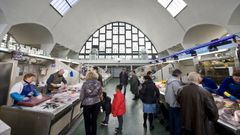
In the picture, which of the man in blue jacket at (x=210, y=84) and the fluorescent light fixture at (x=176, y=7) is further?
the fluorescent light fixture at (x=176, y=7)

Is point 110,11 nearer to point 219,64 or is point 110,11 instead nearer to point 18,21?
point 18,21

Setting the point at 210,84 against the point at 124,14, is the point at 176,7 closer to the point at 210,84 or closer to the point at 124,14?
the point at 124,14

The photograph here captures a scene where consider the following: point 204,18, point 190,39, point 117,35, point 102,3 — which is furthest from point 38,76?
point 117,35

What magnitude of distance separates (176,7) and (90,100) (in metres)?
11.4

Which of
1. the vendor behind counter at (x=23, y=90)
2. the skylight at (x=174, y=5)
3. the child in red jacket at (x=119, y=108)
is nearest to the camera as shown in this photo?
the vendor behind counter at (x=23, y=90)

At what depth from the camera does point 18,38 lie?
9.59 meters

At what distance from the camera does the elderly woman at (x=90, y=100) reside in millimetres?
2064

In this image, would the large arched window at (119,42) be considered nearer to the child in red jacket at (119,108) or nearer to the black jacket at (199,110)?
the child in red jacket at (119,108)

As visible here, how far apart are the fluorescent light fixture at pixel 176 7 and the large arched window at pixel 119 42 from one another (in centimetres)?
901

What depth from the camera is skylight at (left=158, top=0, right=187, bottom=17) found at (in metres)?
9.23

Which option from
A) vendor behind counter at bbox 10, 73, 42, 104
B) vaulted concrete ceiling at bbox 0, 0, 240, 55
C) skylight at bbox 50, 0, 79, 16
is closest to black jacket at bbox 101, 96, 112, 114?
vendor behind counter at bbox 10, 73, 42, 104

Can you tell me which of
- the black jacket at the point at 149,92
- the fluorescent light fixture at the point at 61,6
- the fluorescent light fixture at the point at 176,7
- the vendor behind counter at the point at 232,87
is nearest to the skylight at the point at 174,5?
the fluorescent light fixture at the point at 176,7

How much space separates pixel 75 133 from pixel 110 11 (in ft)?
57.0

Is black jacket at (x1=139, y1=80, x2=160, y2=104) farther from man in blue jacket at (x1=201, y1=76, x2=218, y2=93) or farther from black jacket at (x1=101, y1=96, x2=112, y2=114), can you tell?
man in blue jacket at (x1=201, y1=76, x2=218, y2=93)
